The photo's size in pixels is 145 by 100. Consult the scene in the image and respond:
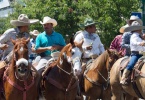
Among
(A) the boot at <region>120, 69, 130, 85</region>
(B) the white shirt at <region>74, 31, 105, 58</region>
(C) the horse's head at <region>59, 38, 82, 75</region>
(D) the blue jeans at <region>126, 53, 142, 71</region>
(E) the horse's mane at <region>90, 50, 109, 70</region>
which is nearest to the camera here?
(C) the horse's head at <region>59, 38, 82, 75</region>

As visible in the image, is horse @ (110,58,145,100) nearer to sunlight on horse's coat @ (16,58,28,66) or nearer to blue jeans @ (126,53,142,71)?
blue jeans @ (126,53,142,71)

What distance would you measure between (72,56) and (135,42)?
1.79 m

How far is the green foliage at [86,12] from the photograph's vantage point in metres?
25.6

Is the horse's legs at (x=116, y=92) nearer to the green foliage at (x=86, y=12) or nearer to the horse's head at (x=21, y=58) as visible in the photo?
the horse's head at (x=21, y=58)

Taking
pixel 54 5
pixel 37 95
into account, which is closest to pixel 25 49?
pixel 37 95

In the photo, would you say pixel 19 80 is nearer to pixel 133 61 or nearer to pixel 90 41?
pixel 133 61

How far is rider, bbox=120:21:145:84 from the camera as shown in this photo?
1205 cm

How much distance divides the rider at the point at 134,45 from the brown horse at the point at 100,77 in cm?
83

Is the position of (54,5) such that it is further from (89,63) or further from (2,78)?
(2,78)

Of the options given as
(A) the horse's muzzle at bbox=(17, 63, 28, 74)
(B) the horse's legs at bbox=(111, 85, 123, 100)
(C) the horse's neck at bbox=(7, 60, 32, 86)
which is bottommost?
(B) the horse's legs at bbox=(111, 85, 123, 100)

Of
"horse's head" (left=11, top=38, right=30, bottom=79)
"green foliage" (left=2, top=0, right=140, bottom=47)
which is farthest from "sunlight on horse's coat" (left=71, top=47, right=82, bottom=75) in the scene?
"green foliage" (left=2, top=0, right=140, bottom=47)

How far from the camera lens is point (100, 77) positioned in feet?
44.2

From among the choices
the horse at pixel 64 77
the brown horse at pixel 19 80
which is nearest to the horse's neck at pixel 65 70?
the horse at pixel 64 77

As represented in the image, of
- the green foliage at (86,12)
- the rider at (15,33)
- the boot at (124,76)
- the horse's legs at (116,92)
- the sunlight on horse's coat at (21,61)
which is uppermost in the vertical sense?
the rider at (15,33)
